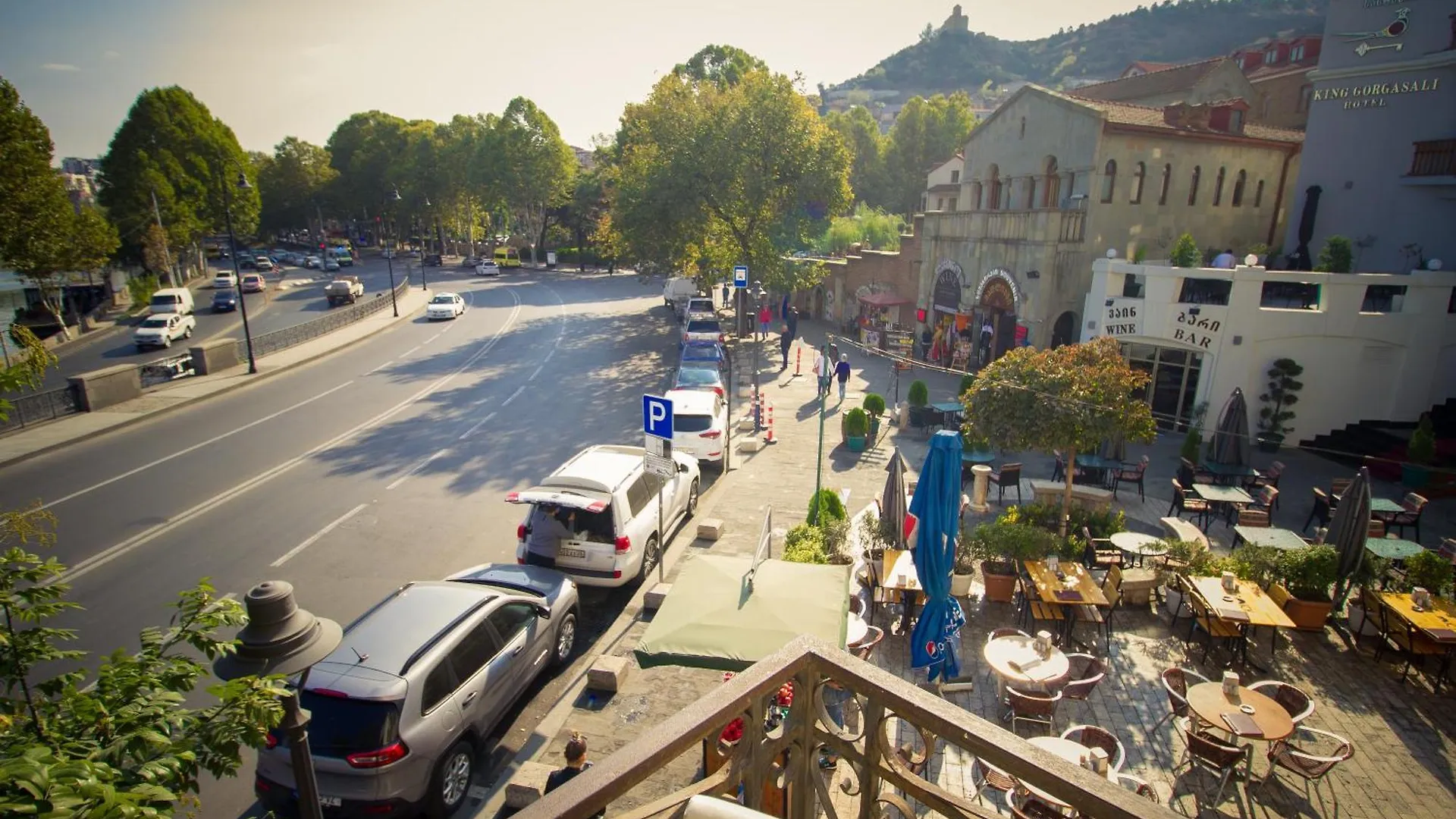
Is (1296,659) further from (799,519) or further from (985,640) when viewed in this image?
(799,519)

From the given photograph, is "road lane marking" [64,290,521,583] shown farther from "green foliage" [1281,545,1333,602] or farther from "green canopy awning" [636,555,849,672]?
"green foliage" [1281,545,1333,602]

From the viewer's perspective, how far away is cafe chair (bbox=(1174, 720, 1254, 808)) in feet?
22.4

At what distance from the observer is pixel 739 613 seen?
24.2 feet

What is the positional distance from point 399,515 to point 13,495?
8.42m

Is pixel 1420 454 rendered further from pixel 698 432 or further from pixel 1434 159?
pixel 698 432

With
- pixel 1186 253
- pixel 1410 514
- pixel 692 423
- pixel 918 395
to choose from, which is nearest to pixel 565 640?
pixel 692 423

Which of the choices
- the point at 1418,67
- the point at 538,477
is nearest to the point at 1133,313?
Answer: the point at 1418,67

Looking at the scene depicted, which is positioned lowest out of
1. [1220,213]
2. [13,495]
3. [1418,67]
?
[13,495]

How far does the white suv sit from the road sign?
0.94m

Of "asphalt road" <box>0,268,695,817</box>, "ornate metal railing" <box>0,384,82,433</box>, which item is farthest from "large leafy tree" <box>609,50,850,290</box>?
"ornate metal railing" <box>0,384,82,433</box>

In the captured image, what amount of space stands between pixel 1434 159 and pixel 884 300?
18078 millimetres

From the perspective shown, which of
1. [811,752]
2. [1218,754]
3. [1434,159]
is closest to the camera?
[811,752]

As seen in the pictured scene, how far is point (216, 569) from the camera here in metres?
11.6

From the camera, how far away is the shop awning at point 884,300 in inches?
1284
